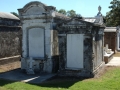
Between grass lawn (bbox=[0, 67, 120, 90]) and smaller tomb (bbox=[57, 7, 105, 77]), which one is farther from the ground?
smaller tomb (bbox=[57, 7, 105, 77])

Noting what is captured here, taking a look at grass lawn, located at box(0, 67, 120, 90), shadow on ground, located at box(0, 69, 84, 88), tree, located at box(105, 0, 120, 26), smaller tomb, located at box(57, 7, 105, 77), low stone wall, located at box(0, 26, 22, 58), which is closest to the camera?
grass lawn, located at box(0, 67, 120, 90)

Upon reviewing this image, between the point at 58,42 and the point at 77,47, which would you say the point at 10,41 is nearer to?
the point at 58,42

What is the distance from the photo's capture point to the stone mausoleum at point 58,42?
10.8 metres

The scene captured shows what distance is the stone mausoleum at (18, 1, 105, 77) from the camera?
10.8m

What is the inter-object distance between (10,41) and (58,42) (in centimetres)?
641

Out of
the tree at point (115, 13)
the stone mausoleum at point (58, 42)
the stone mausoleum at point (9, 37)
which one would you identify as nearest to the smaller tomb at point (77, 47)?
the stone mausoleum at point (58, 42)

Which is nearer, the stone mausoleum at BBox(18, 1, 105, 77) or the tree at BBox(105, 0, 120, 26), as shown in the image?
the stone mausoleum at BBox(18, 1, 105, 77)

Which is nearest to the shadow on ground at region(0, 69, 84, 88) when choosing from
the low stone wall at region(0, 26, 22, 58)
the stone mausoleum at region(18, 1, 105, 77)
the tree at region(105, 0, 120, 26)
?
the stone mausoleum at region(18, 1, 105, 77)

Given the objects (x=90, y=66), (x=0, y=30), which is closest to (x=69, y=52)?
(x=90, y=66)

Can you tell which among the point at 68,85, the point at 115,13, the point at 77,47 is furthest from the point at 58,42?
the point at 115,13

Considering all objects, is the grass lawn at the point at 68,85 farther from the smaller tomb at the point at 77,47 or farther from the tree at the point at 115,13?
the tree at the point at 115,13

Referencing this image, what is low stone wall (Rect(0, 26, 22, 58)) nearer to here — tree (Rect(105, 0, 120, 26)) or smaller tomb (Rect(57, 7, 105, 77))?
smaller tomb (Rect(57, 7, 105, 77))

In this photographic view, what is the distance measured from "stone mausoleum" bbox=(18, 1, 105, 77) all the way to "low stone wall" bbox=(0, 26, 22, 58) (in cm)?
338

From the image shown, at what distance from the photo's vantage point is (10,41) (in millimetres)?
16422
